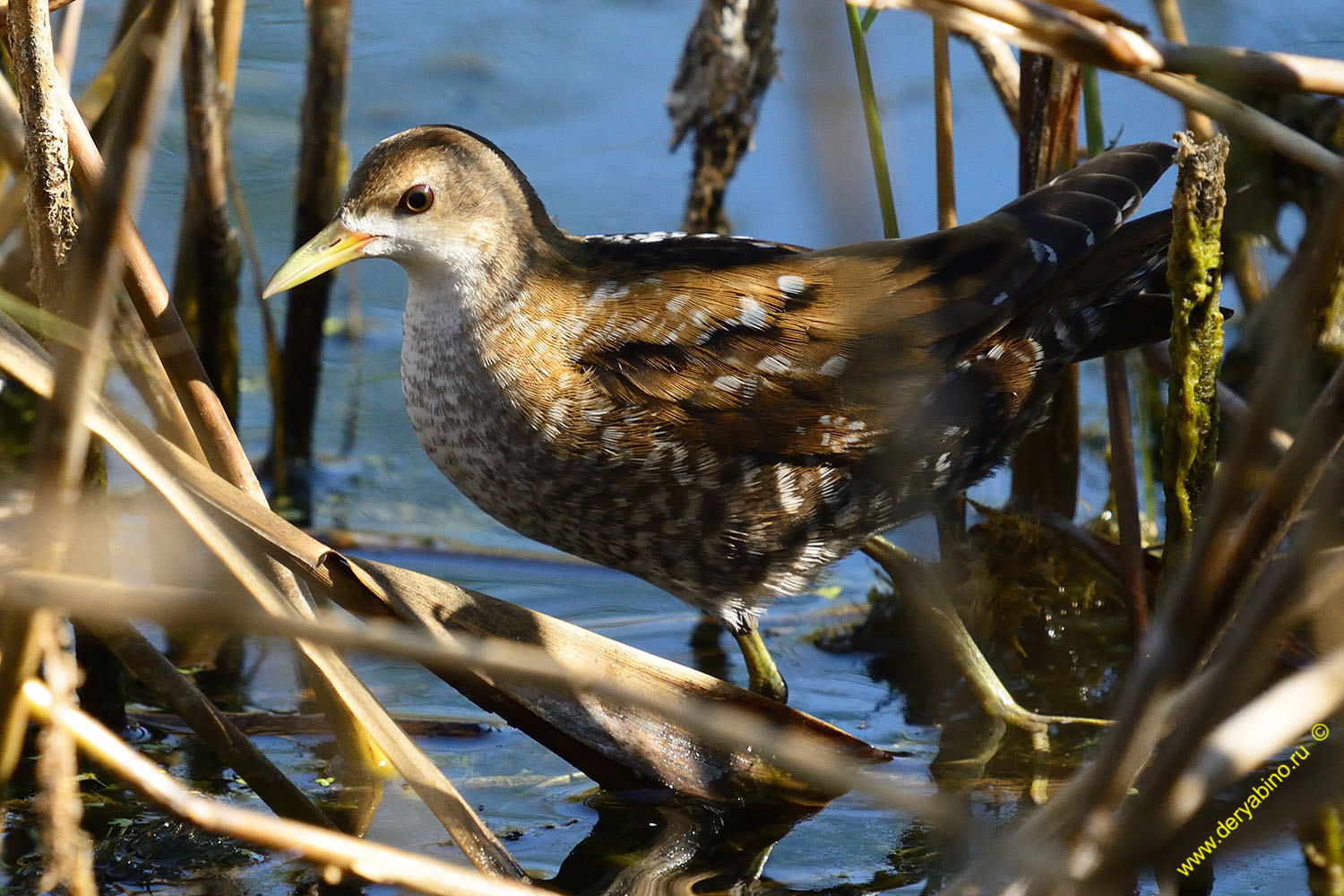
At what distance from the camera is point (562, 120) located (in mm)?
5391

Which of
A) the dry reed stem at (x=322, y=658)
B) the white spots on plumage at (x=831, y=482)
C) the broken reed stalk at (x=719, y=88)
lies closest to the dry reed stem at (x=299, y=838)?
the dry reed stem at (x=322, y=658)

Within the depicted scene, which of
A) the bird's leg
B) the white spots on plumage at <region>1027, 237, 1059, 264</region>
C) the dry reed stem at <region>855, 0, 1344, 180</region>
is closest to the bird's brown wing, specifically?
the white spots on plumage at <region>1027, 237, 1059, 264</region>

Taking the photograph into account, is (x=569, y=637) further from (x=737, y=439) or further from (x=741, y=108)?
Answer: (x=741, y=108)

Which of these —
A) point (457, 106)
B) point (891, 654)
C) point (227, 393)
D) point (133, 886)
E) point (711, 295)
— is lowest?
point (133, 886)

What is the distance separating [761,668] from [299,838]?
1.83 meters

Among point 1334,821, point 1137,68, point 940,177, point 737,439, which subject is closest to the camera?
point 1137,68

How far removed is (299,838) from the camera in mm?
1477

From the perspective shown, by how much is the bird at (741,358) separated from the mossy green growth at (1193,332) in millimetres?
424

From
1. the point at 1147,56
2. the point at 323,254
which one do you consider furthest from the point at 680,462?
the point at 1147,56

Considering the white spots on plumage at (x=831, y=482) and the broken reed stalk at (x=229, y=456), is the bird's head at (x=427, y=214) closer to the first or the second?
the broken reed stalk at (x=229, y=456)

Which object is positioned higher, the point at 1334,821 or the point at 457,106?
the point at 457,106

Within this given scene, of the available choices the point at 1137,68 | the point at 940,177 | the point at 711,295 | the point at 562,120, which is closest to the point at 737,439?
the point at 711,295

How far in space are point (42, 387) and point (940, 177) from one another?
6.43 feet

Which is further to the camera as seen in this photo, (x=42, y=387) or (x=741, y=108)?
(x=741, y=108)
